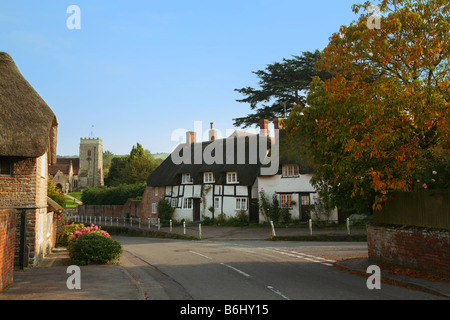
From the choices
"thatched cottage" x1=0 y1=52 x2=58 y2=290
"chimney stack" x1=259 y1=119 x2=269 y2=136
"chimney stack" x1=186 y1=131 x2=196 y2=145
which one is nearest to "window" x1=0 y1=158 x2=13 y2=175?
"thatched cottage" x1=0 y1=52 x2=58 y2=290

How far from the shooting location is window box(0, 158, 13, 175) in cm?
1440

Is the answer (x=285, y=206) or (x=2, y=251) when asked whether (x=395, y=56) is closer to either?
(x=2, y=251)

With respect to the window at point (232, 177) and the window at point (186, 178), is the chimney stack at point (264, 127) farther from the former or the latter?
the window at point (186, 178)

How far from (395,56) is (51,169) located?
112318mm

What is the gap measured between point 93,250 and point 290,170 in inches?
930

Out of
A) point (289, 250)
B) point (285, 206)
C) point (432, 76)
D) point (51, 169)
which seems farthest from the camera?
point (51, 169)

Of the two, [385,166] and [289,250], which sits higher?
[385,166]

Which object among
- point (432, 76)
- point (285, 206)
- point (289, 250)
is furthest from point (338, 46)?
point (285, 206)

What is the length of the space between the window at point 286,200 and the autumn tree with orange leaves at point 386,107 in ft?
72.8

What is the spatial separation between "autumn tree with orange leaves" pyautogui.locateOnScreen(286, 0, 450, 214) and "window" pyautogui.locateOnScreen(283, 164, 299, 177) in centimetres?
2210

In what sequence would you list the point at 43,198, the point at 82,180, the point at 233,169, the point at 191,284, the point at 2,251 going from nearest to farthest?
1. the point at 2,251
2. the point at 191,284
3. the point at 43,198
4. the point at 233,169
5. the point at 82,180

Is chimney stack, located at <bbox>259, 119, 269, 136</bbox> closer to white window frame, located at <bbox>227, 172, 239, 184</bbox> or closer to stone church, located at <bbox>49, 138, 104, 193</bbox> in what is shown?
white window frame, located at <bbox>227, 172, 239, 184</bbox>

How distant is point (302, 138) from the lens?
47.0 ft

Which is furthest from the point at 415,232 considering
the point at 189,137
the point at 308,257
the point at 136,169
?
the point at 136,169
